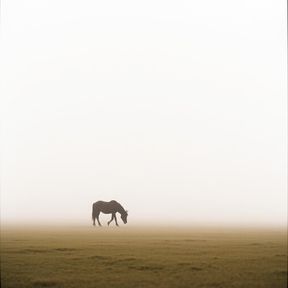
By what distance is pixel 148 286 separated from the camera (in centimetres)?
1466

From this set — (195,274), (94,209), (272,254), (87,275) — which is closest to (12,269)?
(87,275)

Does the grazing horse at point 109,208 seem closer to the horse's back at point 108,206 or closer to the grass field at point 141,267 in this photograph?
the horse's back at point 108,206

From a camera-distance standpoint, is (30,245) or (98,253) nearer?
(98,253)

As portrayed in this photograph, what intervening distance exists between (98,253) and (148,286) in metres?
7.47

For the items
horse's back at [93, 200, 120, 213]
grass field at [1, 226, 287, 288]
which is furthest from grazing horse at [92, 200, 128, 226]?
grass field at [1, 226, 287, 288]

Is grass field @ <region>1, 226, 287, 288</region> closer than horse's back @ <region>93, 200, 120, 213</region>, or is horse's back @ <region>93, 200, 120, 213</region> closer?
grass field @ <region>1, 226, 287, 288</region>

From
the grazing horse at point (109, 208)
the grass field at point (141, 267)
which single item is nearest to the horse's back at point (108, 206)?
the grazing horse at point (109, 208)

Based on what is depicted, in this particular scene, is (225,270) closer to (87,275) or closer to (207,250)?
(87,275)

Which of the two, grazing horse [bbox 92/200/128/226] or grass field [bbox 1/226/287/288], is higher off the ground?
grazing horse [bbox 92/200/128/226]

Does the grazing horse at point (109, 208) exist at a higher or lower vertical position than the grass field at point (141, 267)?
higher

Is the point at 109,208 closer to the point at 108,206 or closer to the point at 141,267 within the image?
the point at 108,206

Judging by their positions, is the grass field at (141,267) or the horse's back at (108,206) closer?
the grass field at (141,267)

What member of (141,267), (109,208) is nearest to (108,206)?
(109,208)

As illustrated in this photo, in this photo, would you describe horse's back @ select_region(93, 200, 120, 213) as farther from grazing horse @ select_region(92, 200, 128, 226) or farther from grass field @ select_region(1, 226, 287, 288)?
grass field @ select_region(1, 226, 287, 288)
